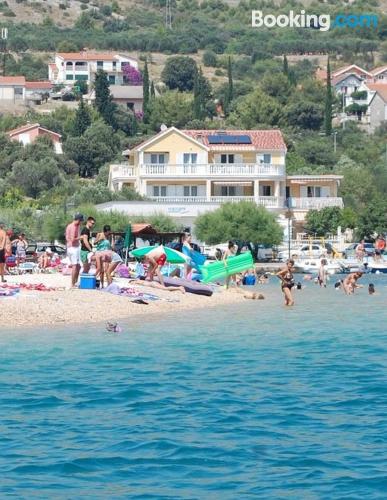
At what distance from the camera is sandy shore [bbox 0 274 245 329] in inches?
1074

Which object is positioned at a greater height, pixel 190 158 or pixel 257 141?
pixel 257 141

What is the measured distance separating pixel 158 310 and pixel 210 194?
46.1 metres

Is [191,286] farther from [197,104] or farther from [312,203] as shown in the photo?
[197,104]

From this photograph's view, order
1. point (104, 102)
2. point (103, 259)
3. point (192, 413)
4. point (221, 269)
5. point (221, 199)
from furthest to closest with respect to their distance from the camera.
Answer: point (104, 102)
point (221, 199)
point (221, 269)
point (103, 259)
point (192, 413)

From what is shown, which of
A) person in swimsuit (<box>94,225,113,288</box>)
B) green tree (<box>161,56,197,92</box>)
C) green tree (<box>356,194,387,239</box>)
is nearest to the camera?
person in swimsuit (<box>94,225,113,288</box>)

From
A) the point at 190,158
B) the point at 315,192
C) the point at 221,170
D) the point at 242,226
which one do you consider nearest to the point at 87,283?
the point at 242,226

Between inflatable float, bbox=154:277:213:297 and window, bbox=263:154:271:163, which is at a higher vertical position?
window, bbox=263:154:271:163

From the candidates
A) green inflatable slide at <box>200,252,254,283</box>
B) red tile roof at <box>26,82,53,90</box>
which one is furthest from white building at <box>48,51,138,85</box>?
green inflatable slide at <box>200,252,254,283</box>

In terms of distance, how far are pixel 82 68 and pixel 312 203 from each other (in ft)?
310

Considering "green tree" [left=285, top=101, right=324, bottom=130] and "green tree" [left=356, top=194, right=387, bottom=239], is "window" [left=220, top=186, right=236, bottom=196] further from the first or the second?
"green tree" [left=285, top=101, right=324, bottom=130]

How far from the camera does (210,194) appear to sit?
253ft

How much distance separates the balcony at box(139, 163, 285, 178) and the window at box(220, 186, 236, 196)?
1.04 metres

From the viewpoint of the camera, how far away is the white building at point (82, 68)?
168250mm

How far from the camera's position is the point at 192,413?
55.4ft
